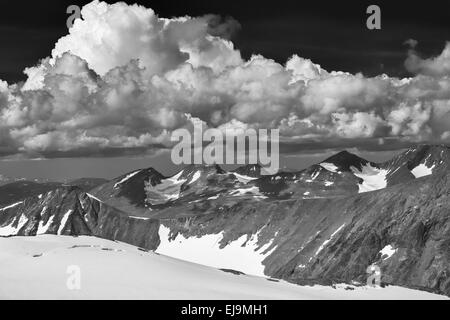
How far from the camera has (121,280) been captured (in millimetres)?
55531

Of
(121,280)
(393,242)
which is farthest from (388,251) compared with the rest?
(121,280)

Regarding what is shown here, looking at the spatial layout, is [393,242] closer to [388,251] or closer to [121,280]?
[388,251]

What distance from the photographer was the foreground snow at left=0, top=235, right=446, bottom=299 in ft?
167

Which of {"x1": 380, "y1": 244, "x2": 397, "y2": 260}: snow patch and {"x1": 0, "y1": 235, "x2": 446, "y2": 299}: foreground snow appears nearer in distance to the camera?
{"x1": 0, "y1": 235, "x2": 446, "y2": 299}: foreground snow

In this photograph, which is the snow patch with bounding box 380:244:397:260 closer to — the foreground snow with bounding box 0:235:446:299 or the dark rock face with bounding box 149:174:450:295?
the dark rock face with bounding box 149:174:450:295

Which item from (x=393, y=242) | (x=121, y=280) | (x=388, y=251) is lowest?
(x=388, y=251)

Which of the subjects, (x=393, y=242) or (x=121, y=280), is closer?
(x=121, y=280)

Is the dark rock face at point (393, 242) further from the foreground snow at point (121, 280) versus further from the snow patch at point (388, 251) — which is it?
the foreground snow at point (121, 280)

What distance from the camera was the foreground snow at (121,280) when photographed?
50750 millimetres

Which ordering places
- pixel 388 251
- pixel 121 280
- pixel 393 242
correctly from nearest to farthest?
pixel 121 280 < pixel 388 251 < pixel 393 242

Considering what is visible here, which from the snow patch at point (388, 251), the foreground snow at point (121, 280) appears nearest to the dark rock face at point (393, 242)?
the snow patch at point (388, 251)

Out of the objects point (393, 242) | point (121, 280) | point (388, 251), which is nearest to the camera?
point (121, 280)

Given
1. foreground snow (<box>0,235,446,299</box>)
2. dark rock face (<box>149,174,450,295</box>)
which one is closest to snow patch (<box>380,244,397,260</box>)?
dark rock face (<box>149,174,450,295</box>)
